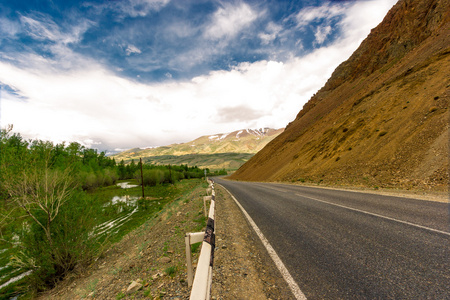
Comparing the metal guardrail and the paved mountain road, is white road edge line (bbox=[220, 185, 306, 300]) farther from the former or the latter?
the metal guardrail

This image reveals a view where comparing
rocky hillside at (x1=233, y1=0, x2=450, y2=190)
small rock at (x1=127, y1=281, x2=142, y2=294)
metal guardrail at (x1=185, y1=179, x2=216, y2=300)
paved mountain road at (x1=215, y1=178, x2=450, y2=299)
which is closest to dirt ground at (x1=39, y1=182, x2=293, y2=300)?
small rock at (x1=127, y1=281, x2=142, y2=294)

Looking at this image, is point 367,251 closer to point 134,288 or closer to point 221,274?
point 221,274

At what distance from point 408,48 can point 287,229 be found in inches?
1579

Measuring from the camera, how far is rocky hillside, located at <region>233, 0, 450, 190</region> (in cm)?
1246

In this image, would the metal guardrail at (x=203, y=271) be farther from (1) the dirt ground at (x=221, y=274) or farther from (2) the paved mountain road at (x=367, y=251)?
(2) the paved mountain road at (x=367, y=251)

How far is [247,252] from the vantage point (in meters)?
4.28

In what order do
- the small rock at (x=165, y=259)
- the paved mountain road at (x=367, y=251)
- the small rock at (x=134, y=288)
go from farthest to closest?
the small rock at (x=165, y=259) < the small rock at (x=134, y=288) < the paved mountain road at (x=367, y=251)

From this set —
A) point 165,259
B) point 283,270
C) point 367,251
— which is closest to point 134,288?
point 165,259

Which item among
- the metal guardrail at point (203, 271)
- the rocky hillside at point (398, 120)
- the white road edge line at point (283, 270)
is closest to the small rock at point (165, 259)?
the metal guardrail at point (203, 271)

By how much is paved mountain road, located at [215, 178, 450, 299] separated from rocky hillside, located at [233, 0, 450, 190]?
776 cm

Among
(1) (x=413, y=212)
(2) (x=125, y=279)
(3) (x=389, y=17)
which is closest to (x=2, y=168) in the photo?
(2) (x=125, y=279)

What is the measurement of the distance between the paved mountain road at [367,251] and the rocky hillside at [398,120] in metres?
7.76

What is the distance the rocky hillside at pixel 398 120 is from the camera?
40.9 feet

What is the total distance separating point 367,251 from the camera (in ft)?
12.2
